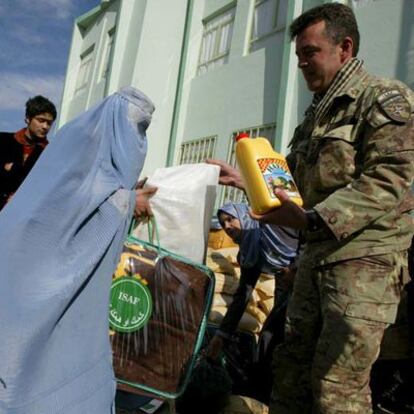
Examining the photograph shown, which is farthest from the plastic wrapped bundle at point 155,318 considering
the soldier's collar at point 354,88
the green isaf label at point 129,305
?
the soldier's collar at point 354,88

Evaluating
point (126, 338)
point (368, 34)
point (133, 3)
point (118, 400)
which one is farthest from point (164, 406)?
point (133, 3)

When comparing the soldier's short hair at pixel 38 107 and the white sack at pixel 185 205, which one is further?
the soldier's short hair at pixel 38 107

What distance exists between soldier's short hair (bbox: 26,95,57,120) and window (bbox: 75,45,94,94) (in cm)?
1301

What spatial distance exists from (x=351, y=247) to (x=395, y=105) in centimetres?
56

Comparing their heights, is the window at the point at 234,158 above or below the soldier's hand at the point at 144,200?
above

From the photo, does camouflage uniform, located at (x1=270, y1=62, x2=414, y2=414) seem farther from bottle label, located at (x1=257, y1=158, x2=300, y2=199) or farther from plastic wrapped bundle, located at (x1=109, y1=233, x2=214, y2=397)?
plastic wrapped bundle, located at (x1=109, y1=233, x2=214, y2=397)

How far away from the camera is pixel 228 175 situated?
2582mm

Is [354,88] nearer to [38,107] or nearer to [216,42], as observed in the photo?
[38,107]

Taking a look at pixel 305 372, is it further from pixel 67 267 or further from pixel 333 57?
pixel 333 57

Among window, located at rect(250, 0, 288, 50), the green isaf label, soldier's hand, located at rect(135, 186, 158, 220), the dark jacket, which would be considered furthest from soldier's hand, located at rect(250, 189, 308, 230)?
window, located at rect(250, 0, 288, 50)

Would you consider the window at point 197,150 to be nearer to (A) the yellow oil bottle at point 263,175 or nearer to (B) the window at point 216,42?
(B) the window at point 216,42

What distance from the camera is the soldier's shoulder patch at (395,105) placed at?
1.79 m

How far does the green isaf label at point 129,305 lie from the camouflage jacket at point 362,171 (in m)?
0.96

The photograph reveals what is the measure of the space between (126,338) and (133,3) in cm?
1317
